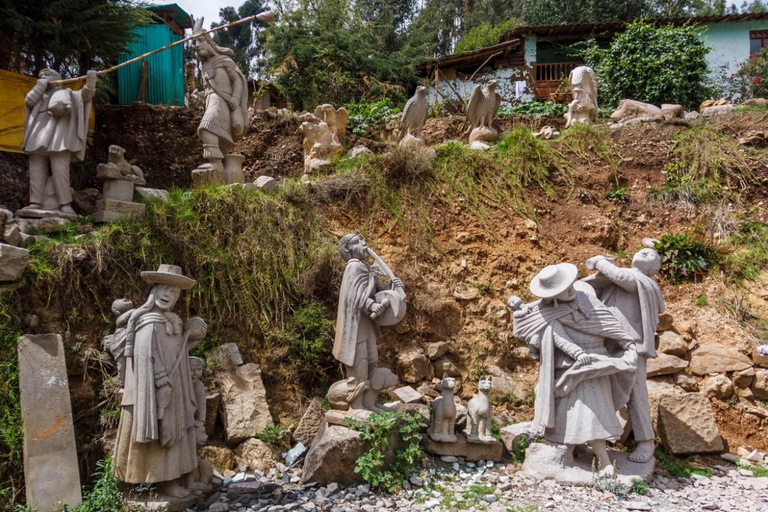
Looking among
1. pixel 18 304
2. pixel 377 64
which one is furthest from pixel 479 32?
pixel 18 304

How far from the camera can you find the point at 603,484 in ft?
17.0

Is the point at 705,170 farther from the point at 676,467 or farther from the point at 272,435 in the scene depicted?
the point at 272,435

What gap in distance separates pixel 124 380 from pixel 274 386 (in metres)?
2.12

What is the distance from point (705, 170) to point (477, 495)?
719 centimetres

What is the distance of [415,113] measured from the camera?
1039 cm

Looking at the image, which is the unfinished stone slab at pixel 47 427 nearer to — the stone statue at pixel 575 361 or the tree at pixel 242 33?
the stone statue at pixel 575 361

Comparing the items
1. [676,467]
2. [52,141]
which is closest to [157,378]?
[52,141]

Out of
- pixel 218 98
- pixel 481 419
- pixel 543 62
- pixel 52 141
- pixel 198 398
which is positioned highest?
pixel 543 62

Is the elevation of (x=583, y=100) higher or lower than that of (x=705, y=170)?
higher

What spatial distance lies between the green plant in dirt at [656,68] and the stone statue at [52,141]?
11795mm

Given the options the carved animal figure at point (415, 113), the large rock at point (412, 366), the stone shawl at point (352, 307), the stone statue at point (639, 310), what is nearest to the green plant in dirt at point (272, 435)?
the stone shawl at point (352, 307)

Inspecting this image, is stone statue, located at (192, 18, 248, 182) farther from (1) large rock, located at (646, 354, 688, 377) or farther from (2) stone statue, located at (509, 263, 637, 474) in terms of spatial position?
(1) large rock, located at (646, 354, 688, 377)

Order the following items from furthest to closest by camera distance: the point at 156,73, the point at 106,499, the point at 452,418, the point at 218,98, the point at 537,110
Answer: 1. the point at 537,110
2. the point at 156,73
3. the point at 218,98
4. the point at 452,418
5. the point at 106,499

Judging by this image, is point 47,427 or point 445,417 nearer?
point 47,427
